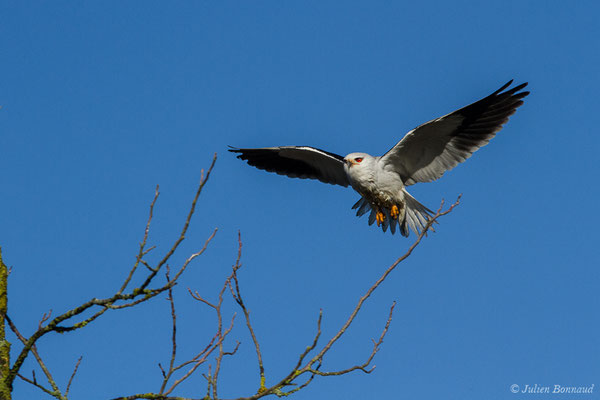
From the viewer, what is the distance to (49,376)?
324 centimetres

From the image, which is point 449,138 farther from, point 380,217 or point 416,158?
point 380,217

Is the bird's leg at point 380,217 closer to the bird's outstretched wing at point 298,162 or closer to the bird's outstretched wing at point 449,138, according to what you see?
the bird's outstretched wing at point 449,138

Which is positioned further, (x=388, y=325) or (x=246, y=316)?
(x=388, y=325)

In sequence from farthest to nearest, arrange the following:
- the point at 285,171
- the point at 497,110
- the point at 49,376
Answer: the point at 285,171 → the point at 497,110 → the point at 49,376

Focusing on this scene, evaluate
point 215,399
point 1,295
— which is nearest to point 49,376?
point 1,295

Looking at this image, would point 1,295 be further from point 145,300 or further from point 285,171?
point 285,171

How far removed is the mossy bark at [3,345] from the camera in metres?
2.86

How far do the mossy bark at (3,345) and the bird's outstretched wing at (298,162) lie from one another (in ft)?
20.5

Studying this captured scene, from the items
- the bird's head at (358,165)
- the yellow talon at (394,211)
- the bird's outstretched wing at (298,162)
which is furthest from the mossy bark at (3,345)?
the bird's outstretched wing at (298,162)

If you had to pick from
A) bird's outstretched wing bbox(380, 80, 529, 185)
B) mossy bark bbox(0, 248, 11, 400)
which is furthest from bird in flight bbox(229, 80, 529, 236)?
mossy bark bbox(0, 248, 11, 400)

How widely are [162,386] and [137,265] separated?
0.79m

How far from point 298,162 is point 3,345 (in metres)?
7.12

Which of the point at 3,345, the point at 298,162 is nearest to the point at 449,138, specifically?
the point at 298,162

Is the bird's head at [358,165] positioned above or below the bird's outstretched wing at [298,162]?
below
